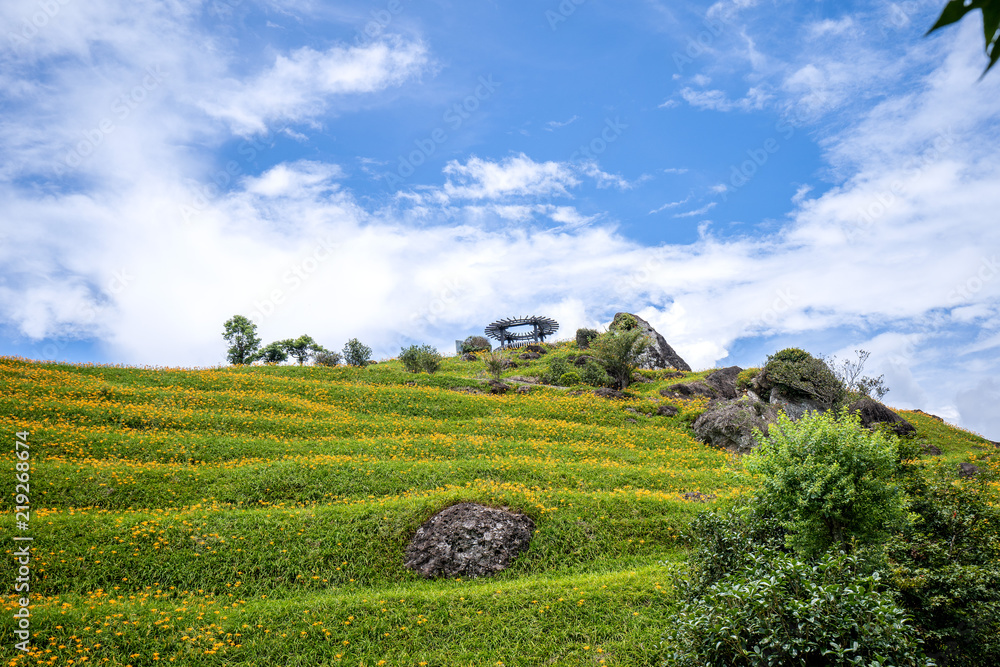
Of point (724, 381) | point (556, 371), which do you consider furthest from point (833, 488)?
point (724, 381)

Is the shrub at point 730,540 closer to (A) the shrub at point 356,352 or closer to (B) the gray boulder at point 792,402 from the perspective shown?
(B) the gray boulder at point 792,402

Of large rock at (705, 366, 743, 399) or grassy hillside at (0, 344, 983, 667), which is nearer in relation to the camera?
grassy hillside at (0, 344, 983, 667)

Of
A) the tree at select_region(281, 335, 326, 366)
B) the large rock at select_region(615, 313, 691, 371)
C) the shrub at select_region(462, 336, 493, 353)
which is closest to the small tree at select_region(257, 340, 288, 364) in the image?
the tree at select_region(281, 335, 326, 366)

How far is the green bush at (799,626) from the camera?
8.07 m

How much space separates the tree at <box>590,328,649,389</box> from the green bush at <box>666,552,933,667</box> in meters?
37.6

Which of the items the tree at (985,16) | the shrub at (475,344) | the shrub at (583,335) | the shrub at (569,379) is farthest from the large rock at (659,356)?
the tree at (985,16)

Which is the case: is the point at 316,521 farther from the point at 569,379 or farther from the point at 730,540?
the point at 569,379

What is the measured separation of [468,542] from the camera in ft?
56.7

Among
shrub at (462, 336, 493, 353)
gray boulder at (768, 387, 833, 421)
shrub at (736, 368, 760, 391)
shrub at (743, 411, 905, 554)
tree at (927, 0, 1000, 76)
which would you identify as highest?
shrub at (462, 336, 493, 353)

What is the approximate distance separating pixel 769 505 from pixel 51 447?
2622cm

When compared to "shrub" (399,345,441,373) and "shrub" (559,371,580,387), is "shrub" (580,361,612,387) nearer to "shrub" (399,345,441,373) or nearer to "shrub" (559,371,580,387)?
"shrub" (559,371,580,387)

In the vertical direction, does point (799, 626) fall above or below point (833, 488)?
below

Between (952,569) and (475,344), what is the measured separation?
76649mm

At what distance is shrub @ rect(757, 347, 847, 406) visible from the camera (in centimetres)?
Answer: 3681
